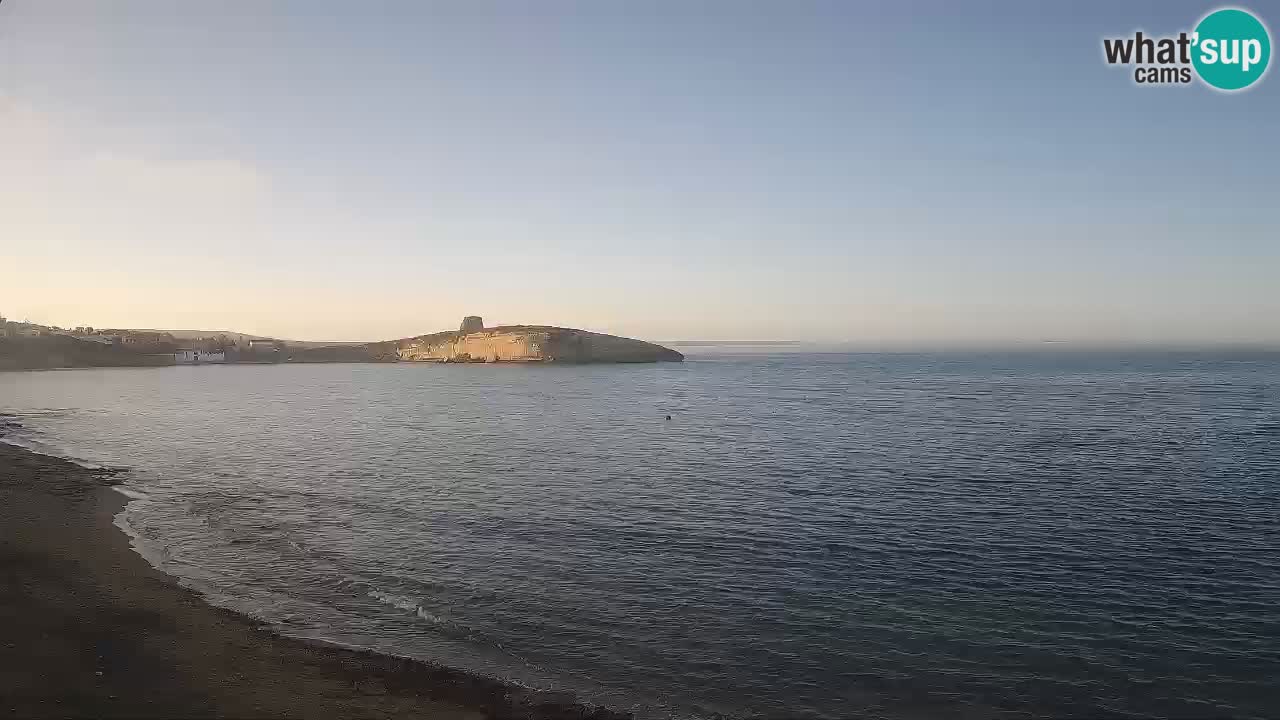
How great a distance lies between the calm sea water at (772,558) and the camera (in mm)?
16781

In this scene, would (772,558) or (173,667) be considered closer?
(173,667)

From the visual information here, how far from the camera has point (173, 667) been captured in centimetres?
1592

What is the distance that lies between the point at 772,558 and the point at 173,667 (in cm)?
1700

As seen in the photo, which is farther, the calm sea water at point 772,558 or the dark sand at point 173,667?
the calm sea water at point 772,558

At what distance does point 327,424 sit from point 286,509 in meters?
42.4

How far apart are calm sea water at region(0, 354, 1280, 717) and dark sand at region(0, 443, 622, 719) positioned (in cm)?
119

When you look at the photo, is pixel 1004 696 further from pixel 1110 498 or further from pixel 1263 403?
pixel 1263 403

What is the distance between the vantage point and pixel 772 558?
25.7 metres

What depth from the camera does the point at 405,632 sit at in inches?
747

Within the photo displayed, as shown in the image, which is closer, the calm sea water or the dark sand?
the dark sand

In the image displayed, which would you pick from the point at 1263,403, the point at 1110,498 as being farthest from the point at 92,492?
the point at 1263,403

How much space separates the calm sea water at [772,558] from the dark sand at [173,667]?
1191 millimetres

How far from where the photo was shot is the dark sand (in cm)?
1427

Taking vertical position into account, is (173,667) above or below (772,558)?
above
